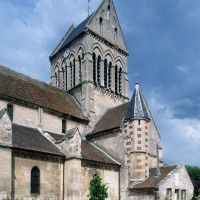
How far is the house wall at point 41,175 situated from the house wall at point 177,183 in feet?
28.7

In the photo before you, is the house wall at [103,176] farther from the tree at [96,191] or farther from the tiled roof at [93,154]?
the tree at [96,191]

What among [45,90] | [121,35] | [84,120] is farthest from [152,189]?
[121,35]

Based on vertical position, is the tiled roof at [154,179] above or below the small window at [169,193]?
above

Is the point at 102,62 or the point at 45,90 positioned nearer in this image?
the point at 45,90

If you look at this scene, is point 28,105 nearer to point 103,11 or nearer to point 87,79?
point 87,79

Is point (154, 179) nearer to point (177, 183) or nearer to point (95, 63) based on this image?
point (177, 183)

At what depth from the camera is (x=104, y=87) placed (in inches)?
1752

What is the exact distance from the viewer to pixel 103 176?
3425 centimetres

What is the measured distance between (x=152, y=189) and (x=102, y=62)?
19.0m

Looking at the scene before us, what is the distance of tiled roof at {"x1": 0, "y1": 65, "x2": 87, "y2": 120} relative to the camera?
3510 cm

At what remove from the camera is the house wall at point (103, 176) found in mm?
32094

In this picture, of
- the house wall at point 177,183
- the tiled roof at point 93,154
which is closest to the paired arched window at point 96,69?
the tiled roof at point 93,154

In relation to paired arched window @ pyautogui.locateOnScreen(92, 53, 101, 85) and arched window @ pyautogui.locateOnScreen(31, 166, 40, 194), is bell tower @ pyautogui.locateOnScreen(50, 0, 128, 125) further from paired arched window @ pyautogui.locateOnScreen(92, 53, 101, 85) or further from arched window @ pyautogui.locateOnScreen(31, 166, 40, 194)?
arched window @ pyautogui.locateOnScreen(31, 166, 40, 194)

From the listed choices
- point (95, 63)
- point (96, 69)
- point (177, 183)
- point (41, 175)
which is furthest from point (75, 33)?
point (177, 183)
